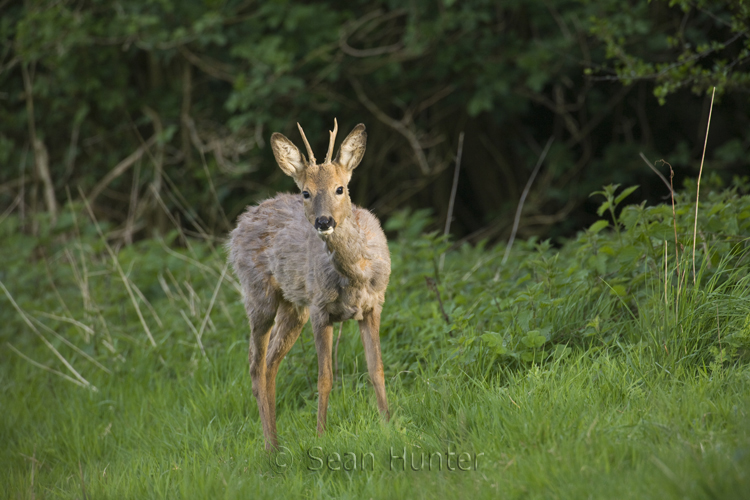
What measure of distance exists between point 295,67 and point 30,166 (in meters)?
4.80

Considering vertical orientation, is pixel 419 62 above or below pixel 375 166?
above

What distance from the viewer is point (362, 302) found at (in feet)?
13.8

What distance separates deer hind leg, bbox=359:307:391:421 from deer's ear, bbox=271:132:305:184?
2.93 ft

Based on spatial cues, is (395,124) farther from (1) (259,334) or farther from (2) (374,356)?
(2) (374,356)

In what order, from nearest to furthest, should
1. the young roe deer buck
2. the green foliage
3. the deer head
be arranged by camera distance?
the deer head, the young roe deer buck, the green foliage

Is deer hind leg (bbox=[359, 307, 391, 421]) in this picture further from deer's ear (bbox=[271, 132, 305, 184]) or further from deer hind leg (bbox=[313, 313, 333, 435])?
deer's ear (bbox=[271, 132, 305, 184])

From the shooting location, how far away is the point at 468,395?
13.3 ft

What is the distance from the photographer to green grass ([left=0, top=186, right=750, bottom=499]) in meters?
3.16

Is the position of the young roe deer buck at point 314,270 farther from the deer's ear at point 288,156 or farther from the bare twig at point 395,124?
the bare twig at point 395,124

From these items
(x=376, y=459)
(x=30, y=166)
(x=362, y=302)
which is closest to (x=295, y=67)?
(x=30, y=166)

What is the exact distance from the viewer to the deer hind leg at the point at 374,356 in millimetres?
4230

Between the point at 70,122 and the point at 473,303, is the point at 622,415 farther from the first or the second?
the point at 70,122

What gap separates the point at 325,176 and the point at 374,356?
3.45ft

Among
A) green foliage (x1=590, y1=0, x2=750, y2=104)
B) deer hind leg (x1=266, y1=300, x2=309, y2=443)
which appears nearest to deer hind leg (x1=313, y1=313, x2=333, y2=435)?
deer hind leg (x1=266, y1=300, x2=309, y2=443)
